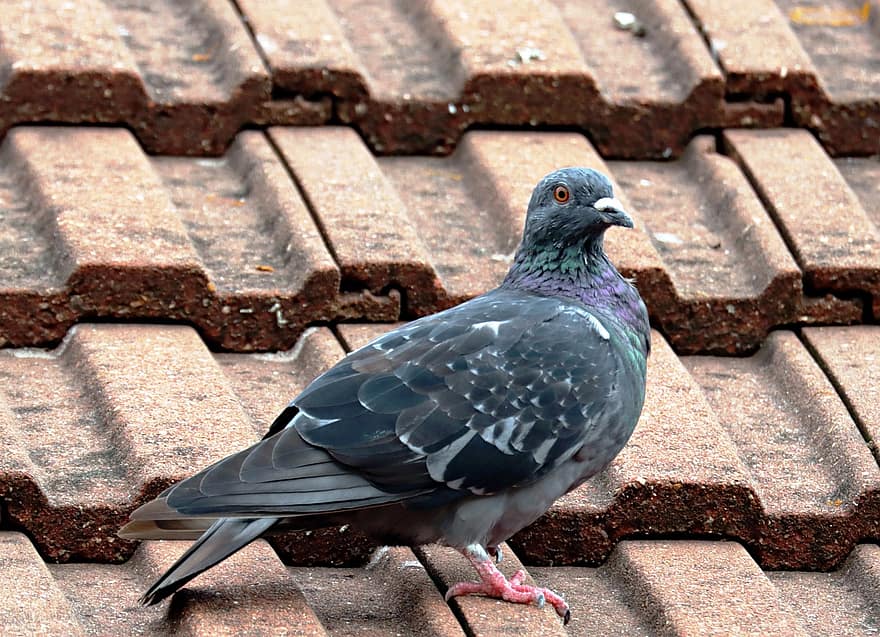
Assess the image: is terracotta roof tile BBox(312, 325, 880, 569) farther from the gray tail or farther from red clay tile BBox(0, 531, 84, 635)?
red clay tile BBox(0, 531, 84, 635)

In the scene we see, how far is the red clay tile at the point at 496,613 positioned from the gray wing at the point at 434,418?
223mm

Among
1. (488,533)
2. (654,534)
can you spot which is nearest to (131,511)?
(488,533)

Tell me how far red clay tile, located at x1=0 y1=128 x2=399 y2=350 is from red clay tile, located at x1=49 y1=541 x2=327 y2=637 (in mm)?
772

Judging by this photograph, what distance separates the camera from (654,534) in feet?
12.2

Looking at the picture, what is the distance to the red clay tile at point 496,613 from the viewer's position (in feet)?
10.9

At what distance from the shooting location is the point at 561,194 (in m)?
4.09

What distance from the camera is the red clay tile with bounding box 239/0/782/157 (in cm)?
493

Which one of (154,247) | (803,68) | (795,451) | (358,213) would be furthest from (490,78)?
(795,451)

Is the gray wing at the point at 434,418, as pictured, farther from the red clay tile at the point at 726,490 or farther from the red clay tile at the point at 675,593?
the red clay tile at the point at 675,593

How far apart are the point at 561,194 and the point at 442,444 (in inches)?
34.6

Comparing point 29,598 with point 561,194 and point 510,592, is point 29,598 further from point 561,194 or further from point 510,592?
point 561,194

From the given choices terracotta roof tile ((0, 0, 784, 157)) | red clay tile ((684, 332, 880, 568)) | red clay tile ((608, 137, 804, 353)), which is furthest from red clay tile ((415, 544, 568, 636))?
terracotta roof tile ((0, 0, 784, 157))

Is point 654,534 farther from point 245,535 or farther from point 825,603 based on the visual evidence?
point 245,535

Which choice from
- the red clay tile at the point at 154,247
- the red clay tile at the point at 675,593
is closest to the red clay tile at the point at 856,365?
the red clay tile at the point at 675,593
